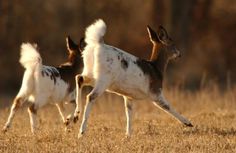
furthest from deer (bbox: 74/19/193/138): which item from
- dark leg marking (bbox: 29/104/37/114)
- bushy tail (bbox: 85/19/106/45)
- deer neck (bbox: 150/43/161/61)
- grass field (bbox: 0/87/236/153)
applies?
dark leg marking (bbox: 29/104/37/114)

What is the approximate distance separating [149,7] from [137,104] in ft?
56.1

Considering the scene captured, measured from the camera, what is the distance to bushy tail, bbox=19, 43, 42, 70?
14055mm

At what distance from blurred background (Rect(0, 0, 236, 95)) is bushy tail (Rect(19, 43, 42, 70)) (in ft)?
46.8

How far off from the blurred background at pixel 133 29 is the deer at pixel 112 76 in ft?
48.9

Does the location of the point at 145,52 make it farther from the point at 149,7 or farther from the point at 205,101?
the point at 205,101

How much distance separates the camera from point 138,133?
532 inches

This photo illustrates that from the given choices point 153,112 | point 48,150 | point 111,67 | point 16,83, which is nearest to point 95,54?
point 111,67

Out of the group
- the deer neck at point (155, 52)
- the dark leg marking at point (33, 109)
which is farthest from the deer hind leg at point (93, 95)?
the deer neck at point (155, 52)

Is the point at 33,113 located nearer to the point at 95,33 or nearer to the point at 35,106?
the point at 35,106

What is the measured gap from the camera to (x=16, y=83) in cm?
2828

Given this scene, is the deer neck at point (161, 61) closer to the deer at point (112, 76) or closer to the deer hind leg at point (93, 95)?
the deer at point (112, 76)

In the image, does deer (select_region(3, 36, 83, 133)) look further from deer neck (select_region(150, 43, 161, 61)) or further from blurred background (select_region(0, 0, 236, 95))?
blurred background (select_region(0, 0, 236, 95))

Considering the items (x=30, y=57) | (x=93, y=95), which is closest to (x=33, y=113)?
(x=30, y=57)

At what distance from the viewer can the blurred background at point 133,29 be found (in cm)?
3080
